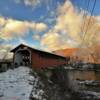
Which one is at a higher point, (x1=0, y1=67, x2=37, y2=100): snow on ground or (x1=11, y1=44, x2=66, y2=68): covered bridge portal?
(x1=11, y1=44, x2=66, y2=68): covered bridge portal

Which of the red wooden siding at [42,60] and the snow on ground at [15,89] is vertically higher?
the red wooden siding at [42,60]

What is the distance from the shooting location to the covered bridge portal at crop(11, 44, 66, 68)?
27.2 metres

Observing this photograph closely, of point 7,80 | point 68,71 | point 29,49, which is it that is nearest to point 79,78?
point 68,71

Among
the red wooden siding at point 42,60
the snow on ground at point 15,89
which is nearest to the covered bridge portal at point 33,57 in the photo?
the red wooden siding at point 42,60

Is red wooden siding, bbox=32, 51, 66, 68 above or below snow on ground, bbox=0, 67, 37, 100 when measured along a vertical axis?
above

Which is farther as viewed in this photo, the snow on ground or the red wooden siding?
the red wooden siding

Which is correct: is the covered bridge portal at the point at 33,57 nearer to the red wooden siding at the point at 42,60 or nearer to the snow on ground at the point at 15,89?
the red wooden siding at the point at 42,60

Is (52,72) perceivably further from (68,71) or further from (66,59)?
(66,59)

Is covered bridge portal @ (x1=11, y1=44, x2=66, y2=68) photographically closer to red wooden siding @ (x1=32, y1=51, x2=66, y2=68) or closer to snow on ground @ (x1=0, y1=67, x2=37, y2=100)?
red wooden siding @ (x1=32, y1=51, x2=66, y2=68)

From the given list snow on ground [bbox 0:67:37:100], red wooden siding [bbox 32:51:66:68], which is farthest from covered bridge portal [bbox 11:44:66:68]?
snow on ground [bbox 0:67:37:100]

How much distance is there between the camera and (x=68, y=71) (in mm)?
31359

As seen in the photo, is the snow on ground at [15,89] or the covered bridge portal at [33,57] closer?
the snow on ground at [15,89]

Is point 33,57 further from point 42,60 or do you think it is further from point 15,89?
point 15,89

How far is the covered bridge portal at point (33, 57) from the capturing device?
1073 inches
